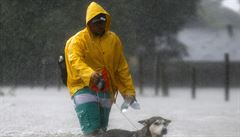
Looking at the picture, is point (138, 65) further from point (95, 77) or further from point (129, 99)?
point (95, 77)

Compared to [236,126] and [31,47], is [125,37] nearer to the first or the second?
[31,47]

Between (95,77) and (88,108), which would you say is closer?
(95,77)

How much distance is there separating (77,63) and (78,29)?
2164cm

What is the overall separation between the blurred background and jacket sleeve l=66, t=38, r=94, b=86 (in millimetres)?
16661

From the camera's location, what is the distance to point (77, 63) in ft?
25.2

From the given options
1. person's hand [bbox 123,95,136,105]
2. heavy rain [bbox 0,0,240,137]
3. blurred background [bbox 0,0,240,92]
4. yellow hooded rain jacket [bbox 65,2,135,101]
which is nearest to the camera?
yellow hooded rain jacket [bbox 65,2,135,101]

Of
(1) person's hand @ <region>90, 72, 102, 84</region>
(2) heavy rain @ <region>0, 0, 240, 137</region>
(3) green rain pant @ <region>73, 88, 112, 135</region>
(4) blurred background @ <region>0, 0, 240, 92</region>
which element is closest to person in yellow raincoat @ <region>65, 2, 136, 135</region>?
(3) green rain pant @ <region>73, 88, 112, 135</region>

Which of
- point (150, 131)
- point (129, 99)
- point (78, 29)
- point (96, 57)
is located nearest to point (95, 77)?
point (96, 57)

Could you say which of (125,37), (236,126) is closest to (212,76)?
(125,37)

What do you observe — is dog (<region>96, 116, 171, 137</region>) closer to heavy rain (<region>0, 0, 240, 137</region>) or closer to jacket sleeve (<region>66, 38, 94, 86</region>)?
jacket sleeve (<region>66, 38, 94, 86</region>)

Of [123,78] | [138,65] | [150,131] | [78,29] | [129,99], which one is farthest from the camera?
[138,65]

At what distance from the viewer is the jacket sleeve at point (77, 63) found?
7598 millimetres

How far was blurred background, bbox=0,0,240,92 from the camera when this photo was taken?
3023cm

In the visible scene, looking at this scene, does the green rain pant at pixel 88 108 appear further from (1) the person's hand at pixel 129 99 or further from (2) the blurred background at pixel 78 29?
(2) the blurred background at pixel 78 29
